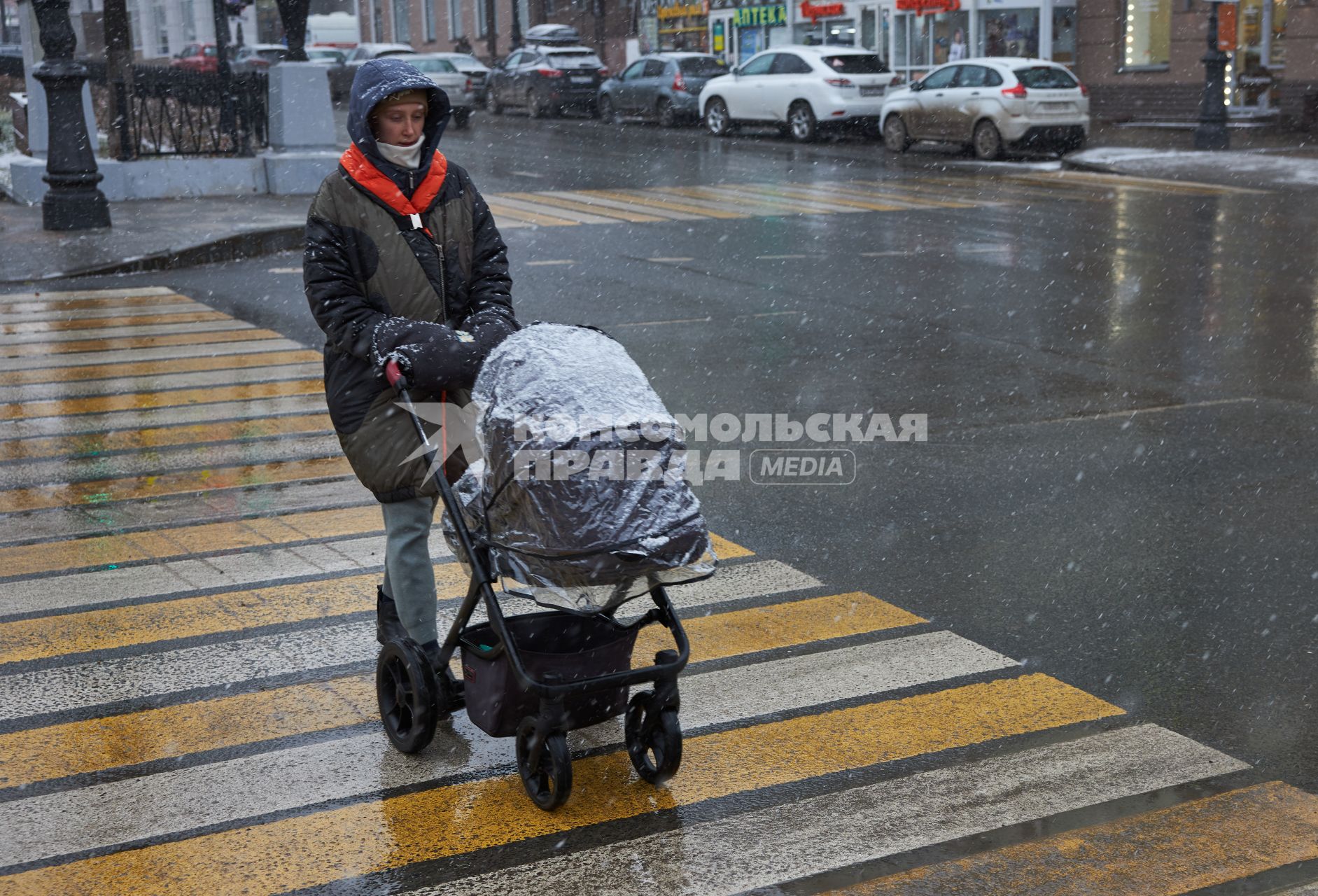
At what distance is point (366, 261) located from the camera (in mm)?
4016

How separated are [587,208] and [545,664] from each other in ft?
48.6

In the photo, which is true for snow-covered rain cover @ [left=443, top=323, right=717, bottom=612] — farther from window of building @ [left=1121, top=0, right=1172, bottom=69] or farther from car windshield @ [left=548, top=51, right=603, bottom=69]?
car windshield @ [left=548, top=51, right=603, bottom=69]

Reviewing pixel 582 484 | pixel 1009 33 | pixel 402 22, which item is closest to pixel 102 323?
pixel 582 484

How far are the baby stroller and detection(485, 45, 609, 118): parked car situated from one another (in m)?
32.9

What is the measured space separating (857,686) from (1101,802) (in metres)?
0.95

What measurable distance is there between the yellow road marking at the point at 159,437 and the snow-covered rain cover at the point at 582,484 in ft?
13.1

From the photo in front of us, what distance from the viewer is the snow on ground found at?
2062cm

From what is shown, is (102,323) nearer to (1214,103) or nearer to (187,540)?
(187,540)

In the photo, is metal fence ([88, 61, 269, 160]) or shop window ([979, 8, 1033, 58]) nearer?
metal fence ([88, 61, 269, 160])

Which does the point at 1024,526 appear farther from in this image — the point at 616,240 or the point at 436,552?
the point at 616,240

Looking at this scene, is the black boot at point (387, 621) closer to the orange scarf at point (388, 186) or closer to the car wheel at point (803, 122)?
the orange scarf at point (388, 186)

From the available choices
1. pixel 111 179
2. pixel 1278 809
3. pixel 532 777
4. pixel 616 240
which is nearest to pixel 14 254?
pixel 111 179

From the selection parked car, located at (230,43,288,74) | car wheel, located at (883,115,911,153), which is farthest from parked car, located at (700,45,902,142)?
parked car, located at (230,43,288,74)

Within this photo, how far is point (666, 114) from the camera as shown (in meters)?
32.1
